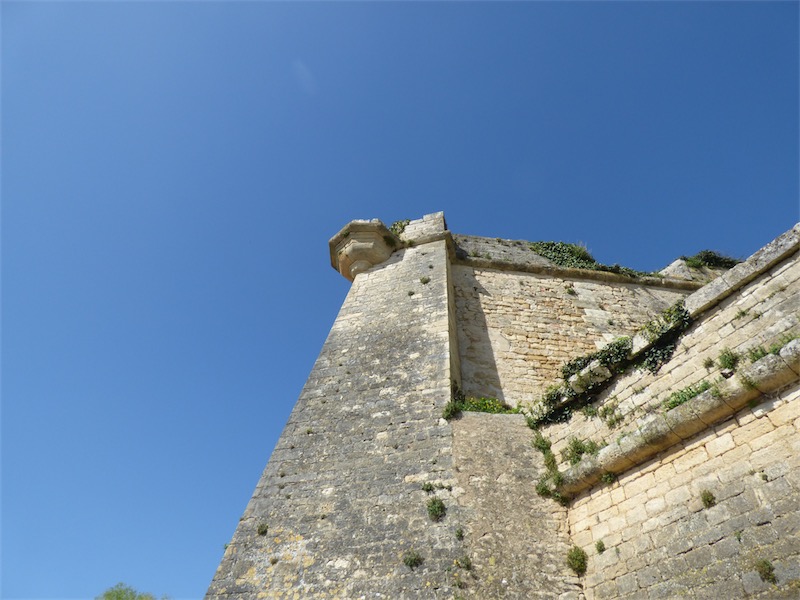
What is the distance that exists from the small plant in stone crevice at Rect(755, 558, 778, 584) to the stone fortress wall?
0.08 feet

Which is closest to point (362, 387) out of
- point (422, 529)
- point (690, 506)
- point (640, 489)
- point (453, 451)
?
point (453, 451)

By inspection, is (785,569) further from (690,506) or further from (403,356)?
(403,356)

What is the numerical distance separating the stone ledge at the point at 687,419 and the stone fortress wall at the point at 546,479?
15mm

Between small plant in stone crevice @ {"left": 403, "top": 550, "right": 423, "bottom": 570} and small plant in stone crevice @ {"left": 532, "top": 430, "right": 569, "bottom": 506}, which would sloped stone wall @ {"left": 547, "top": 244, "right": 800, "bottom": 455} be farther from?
small plant in stone crevice @ {"left": 403, "top": 550, "right": 423, "bottom": 570}

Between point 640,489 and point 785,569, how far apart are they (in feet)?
4.79

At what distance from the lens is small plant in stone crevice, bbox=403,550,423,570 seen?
5043 millimetres

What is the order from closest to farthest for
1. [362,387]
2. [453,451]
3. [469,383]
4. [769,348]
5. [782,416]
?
1. [782,416]
2. [769,348]
3. [453,451]
4. [362,387]
5. [469,383]

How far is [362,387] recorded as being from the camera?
7465 mm

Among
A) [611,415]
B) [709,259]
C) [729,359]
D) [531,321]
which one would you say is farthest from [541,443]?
[709,259]

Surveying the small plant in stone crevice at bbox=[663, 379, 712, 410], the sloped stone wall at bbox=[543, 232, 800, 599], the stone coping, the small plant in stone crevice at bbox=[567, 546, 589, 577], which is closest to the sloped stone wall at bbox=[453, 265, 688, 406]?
the stone coping

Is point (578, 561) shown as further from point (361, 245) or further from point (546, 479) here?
point (361, 245)

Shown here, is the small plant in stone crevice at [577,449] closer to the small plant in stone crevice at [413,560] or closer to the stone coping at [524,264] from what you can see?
the small plant in stone crevice at [413,560]

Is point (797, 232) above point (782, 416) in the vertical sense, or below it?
above

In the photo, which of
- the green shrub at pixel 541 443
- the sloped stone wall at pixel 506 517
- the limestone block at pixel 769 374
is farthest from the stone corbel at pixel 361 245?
the limestone block at pixel 769 374
